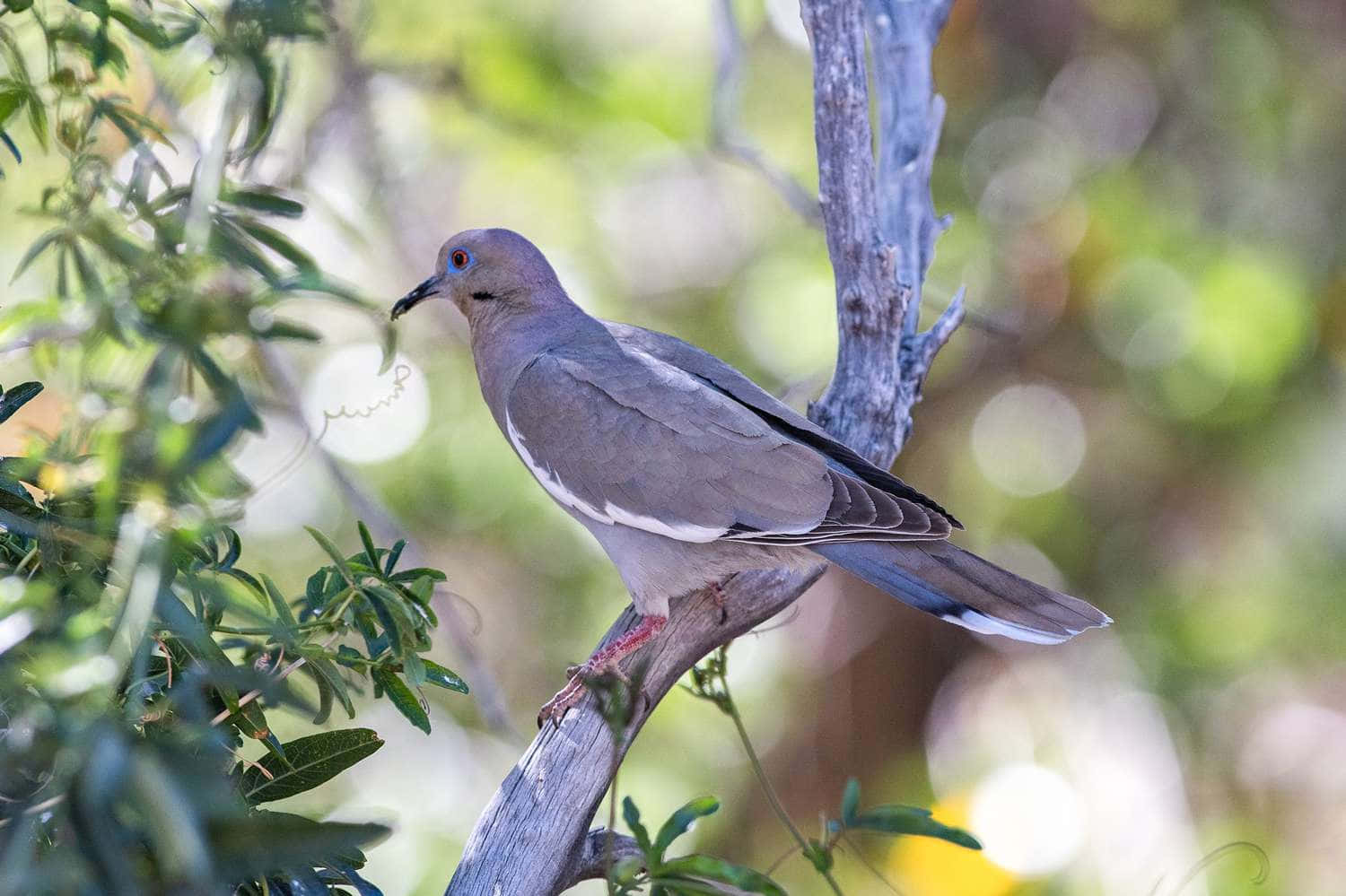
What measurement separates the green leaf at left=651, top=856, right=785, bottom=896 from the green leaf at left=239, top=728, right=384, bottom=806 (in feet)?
1.42

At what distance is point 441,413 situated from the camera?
15.0ft

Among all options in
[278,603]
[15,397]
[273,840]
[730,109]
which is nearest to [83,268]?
[15,397]

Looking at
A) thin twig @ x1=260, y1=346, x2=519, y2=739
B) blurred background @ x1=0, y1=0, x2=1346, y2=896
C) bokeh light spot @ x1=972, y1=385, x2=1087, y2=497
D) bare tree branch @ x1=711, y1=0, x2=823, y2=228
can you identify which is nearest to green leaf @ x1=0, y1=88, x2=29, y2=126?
thin twig @ x1=260, y1=346, x2=519, y2=739

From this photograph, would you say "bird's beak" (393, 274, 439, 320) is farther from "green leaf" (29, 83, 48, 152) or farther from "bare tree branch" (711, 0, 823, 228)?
"green leaf" (29, 83, 48, 152)

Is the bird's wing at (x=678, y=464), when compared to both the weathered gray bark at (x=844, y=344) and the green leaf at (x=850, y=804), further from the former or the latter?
the green leaf at (x=850, y=804)

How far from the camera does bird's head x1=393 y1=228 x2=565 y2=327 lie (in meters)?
2.86

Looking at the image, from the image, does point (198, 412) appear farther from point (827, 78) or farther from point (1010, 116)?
point (1010, 116)

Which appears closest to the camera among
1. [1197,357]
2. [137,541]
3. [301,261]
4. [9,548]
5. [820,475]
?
[137,541]

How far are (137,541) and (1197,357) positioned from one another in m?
4.21

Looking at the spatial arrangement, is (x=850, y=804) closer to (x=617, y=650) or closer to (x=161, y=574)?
(x=617, y=650)

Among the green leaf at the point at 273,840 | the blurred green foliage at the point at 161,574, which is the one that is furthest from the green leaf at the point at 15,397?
the green leaf at the point at 273,840

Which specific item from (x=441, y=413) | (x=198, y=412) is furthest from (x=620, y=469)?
(x=441, y=413)

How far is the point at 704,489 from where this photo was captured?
2322mm

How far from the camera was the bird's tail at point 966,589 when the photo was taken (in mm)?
2109
